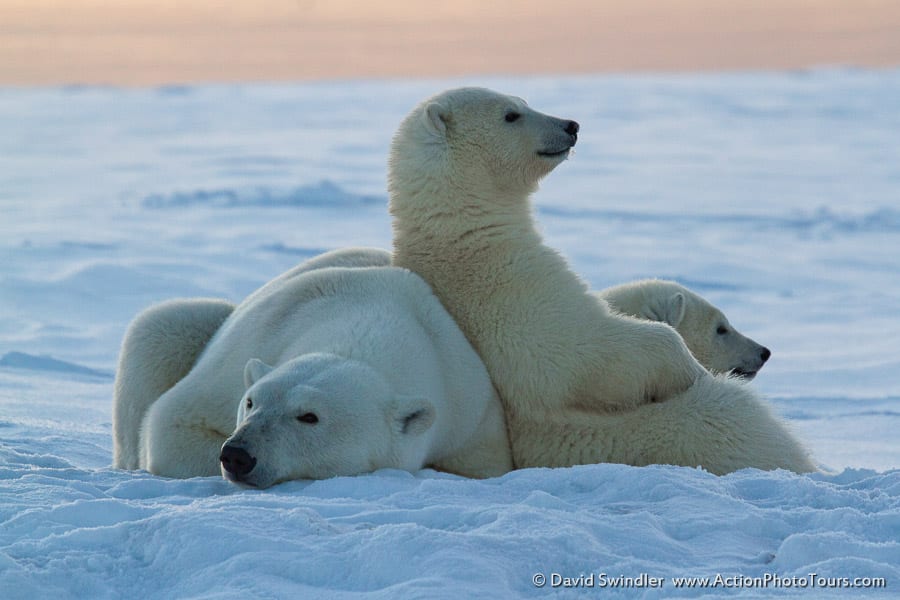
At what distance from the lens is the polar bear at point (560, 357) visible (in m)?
4.21

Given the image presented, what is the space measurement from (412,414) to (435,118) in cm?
151

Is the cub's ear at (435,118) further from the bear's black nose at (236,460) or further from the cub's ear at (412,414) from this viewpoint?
the bear's black nose at (236,460)

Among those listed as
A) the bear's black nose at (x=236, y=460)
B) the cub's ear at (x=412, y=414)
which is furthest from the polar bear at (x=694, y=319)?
the bear's black nose at (x=236, y=460)

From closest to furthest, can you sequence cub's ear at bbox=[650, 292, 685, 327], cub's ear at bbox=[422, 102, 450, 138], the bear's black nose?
the bear's black nose < cub's ear at bbox=[422, 102, 450, 138] < cub's ear at bbox=[650, 292, 685, 327]

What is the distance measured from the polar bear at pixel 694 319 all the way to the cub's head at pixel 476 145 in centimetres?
66

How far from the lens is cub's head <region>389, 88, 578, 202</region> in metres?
4.66

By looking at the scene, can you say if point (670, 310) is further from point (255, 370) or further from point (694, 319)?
point (255, 370)

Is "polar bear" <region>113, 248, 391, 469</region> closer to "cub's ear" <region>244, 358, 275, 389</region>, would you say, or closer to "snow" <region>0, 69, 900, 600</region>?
"snow" <region>0, 69, 900, 600</region>

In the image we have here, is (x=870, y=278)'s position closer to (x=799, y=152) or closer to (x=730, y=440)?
(x=730, y=440)

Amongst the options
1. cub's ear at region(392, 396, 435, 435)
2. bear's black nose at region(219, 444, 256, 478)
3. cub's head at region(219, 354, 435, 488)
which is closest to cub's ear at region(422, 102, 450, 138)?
cub's head at region(219, 354, 435, 488)

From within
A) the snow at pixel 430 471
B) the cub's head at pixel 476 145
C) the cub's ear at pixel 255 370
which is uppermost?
the cub's head at pixel 476 145

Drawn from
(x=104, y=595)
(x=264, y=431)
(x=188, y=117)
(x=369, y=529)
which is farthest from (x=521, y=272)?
(x=188, y=117)

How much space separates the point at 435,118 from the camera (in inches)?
183

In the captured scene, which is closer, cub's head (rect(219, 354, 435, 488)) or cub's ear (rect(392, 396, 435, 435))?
cub's head (rect(219, 354, 435, 488))
